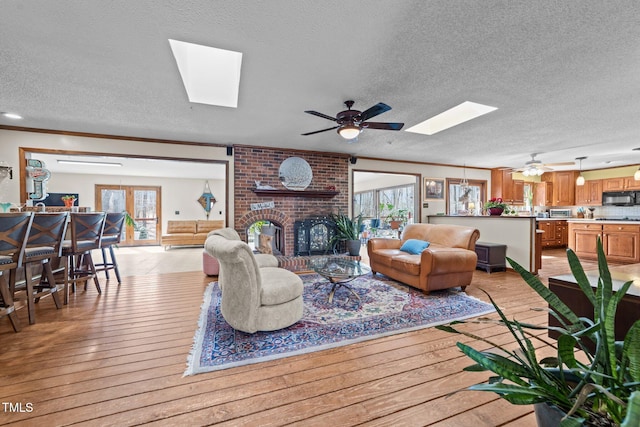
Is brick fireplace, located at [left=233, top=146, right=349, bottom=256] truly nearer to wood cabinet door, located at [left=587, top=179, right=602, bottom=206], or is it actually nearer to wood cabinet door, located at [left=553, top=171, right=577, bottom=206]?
wood cabinet door, located at [left=553, top=171, right=577, bottom=206]

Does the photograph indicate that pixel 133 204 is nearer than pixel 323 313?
No

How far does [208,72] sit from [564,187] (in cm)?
916

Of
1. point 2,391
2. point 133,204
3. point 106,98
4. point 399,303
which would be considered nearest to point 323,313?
point 399,303

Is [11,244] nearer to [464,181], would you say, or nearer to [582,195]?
[464,181]

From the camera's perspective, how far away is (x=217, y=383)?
1684 mm

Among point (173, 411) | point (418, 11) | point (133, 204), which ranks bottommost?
point (173, 411)

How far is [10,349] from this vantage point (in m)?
2.04

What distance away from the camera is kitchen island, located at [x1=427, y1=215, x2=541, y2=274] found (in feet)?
14.5

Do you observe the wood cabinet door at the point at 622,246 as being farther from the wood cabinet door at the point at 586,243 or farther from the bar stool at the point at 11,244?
the bar stool at the point at 11,244

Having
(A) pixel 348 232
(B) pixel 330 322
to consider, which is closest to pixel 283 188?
(A) pixel 348 232

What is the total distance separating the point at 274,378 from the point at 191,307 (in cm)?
172

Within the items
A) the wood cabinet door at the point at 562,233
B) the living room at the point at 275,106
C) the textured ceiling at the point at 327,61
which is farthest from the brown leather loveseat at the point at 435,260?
the wood cabinet door at the point at 562,233

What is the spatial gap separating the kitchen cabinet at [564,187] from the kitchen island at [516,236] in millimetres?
4006

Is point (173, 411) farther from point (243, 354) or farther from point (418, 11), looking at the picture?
point (418, 11)
